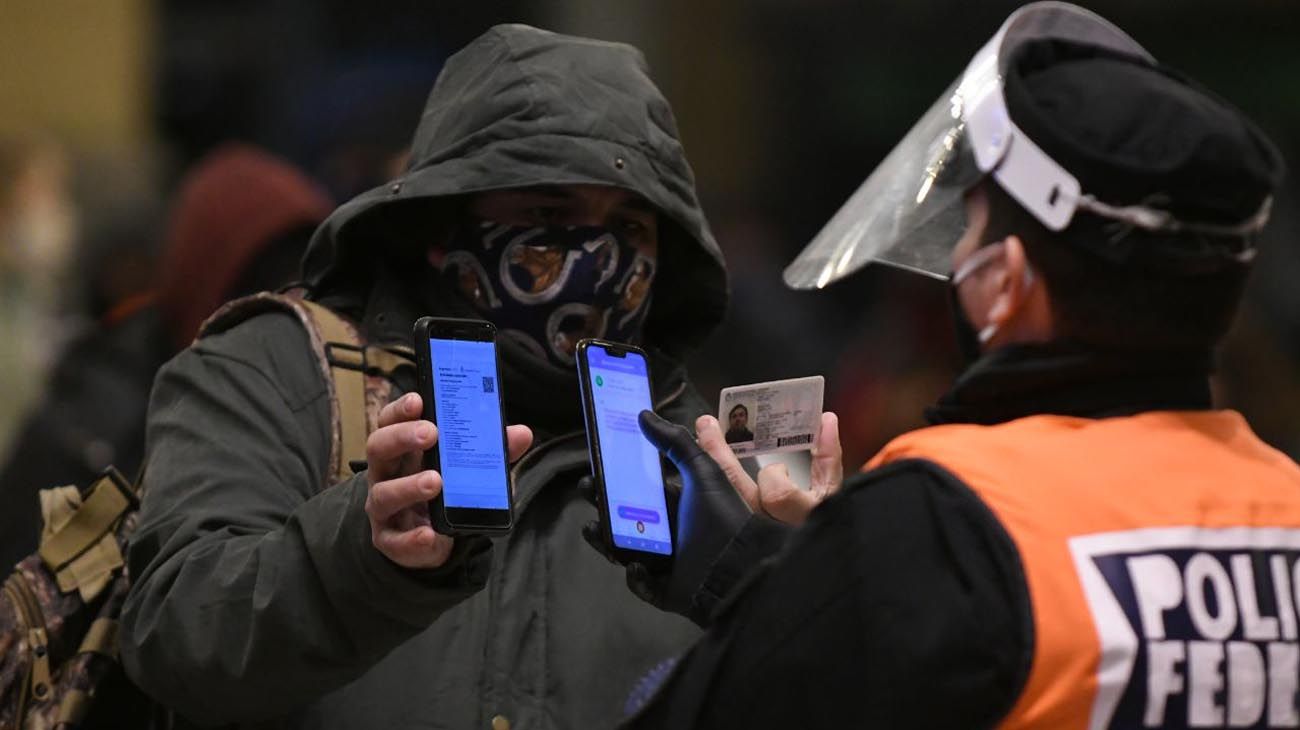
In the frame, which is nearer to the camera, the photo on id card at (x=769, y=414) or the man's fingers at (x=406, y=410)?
the man's fingers at (x=406, y=410)

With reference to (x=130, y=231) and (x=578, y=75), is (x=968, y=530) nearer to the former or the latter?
(x=578, y=75)

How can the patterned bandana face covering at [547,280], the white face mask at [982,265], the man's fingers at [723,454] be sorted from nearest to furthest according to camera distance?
the white face mask at [982,265] < the man's fingers at [723,454] < the patterned bandana face covering at [547,280]

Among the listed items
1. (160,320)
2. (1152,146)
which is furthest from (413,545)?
(160,320)

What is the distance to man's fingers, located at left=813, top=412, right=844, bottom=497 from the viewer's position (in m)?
3.33

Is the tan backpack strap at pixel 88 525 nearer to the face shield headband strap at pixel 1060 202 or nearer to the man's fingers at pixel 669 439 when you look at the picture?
the man's fingers at pixel 669 439

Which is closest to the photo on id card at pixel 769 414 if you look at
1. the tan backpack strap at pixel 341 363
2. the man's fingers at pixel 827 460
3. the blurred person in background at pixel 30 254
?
the man's fingers at pixel 827 460

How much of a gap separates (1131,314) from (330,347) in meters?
1.34

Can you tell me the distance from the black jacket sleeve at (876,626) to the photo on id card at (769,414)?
68cm

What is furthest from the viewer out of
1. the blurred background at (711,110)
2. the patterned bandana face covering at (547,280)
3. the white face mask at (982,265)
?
the blurred background at (711,110)

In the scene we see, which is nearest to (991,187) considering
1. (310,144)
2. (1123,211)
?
(1123,211)

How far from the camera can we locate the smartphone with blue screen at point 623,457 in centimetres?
296

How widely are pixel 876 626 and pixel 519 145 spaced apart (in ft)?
4.29

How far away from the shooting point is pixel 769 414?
3.30 m

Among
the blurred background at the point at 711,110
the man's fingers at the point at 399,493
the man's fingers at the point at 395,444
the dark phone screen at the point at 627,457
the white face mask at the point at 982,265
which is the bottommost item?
the blurred background at the point at 711,110
